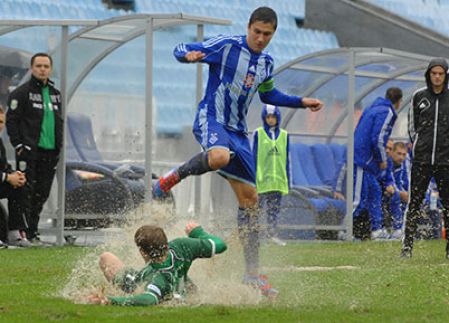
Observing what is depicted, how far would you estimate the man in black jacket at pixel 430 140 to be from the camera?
1505 centimetres

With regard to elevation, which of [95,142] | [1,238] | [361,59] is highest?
[361,59]

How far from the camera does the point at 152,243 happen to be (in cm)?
908

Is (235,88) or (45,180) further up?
(235,88)

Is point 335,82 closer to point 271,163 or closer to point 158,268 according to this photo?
point 271,163

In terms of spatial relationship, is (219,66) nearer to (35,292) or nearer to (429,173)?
(35,292)

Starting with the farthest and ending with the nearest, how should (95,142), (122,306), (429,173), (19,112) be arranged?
(95,142)
(19,112)
(429,173)
(122,306)

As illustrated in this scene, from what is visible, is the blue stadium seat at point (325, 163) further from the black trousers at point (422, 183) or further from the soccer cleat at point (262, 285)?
the soccer cleat at point (262, 285)

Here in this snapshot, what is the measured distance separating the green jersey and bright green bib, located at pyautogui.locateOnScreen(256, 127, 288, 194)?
10272mm

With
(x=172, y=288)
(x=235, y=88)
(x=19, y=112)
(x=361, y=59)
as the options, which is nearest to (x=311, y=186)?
(x=361, y=59)

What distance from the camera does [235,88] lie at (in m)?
10.7

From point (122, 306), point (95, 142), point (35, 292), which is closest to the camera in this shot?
point (122, 306)

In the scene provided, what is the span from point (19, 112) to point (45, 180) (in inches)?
40.9

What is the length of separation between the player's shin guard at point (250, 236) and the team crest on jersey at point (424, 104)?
4.97 metres

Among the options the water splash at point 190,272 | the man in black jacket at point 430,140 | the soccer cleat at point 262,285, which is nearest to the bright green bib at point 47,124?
the man in black jacket at point 430,140
